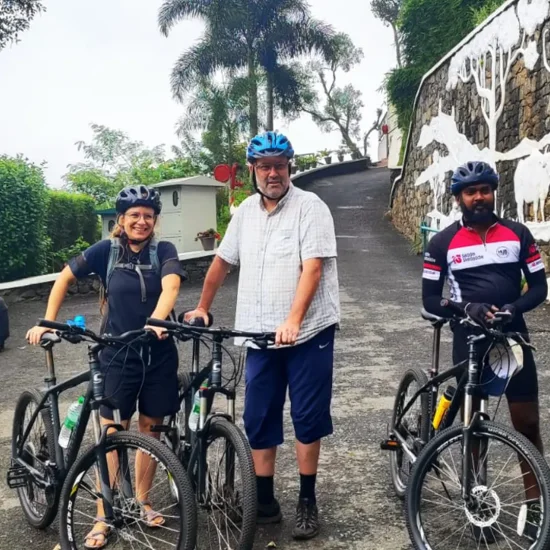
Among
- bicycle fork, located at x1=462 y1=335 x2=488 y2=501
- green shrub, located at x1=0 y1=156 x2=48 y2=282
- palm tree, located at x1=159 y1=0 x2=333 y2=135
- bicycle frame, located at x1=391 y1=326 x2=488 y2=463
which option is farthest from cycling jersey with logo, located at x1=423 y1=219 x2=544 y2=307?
palm tree, located at x1=159 y1=0 x2=333 y2=135

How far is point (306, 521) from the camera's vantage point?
3498 mm

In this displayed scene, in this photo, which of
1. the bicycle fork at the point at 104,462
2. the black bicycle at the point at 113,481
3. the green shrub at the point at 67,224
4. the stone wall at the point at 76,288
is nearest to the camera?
the black bicycle at the point at 113,481

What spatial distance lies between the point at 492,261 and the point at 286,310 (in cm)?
100

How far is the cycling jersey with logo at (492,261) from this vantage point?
3.32 metres

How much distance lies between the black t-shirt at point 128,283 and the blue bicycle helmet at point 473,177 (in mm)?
1402

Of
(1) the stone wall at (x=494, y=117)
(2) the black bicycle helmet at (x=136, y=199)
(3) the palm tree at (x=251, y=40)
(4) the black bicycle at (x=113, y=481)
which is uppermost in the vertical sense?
(3) the palm tree at (x=251, y=40)

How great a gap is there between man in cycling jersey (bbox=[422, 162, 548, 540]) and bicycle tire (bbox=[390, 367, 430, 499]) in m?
0.42

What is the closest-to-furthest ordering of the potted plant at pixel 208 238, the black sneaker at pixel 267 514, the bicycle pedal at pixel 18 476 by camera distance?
the black sneaker at pixel 267 514
the bicycle pedal at pixel 18 476
the potted plant at pixel 208 238

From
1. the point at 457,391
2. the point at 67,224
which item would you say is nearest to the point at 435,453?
the point at 457,391

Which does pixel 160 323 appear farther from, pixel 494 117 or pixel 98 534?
pixel 494 117

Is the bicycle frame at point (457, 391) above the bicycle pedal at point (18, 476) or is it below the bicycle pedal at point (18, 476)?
above

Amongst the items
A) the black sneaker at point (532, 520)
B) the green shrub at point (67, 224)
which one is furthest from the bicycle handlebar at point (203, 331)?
the green shrub at point (67, 224)

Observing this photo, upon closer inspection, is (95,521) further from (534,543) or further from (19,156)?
(19,156)

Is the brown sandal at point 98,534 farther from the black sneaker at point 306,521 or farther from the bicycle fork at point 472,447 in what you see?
the bicycle fork at point 472,447
